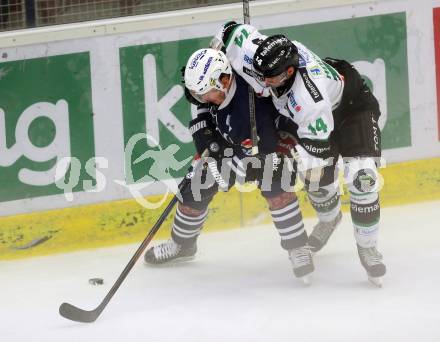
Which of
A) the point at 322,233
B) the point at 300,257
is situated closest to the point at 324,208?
the point at 322,233

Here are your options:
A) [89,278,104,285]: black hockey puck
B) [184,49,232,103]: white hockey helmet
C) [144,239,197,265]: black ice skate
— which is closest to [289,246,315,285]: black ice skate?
[144,239,197,265]: black ice skate

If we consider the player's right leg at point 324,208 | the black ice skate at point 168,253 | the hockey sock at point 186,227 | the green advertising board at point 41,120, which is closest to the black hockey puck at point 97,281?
the black ice skate at point 168,253

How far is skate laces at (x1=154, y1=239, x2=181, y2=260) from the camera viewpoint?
175 inches

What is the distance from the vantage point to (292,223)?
4.01m

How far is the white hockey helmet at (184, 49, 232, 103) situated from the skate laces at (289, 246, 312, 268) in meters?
0.74

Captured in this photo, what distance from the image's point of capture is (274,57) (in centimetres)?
365

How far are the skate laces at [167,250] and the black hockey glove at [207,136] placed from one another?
566 millimetres

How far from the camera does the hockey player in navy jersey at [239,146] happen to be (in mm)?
3857

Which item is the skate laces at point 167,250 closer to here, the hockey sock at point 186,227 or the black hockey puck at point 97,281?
the hockey sock at point 186,227

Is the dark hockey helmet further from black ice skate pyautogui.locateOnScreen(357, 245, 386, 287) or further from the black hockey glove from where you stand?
black ice skate pyautogui.locateOnScreen(357, 245, 386, 287)

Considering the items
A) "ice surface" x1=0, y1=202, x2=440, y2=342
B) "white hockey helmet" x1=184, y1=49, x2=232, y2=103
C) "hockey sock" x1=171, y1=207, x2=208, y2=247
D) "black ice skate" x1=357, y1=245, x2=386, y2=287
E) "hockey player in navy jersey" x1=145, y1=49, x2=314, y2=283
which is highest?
"white hockey helmet" x1=184, y1=49, x2=232, y2=103

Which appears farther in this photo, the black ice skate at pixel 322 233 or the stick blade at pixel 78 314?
the black ice skate at pixel 322 233

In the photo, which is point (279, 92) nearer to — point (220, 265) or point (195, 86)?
point (195, 86)

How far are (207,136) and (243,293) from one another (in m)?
0.65
